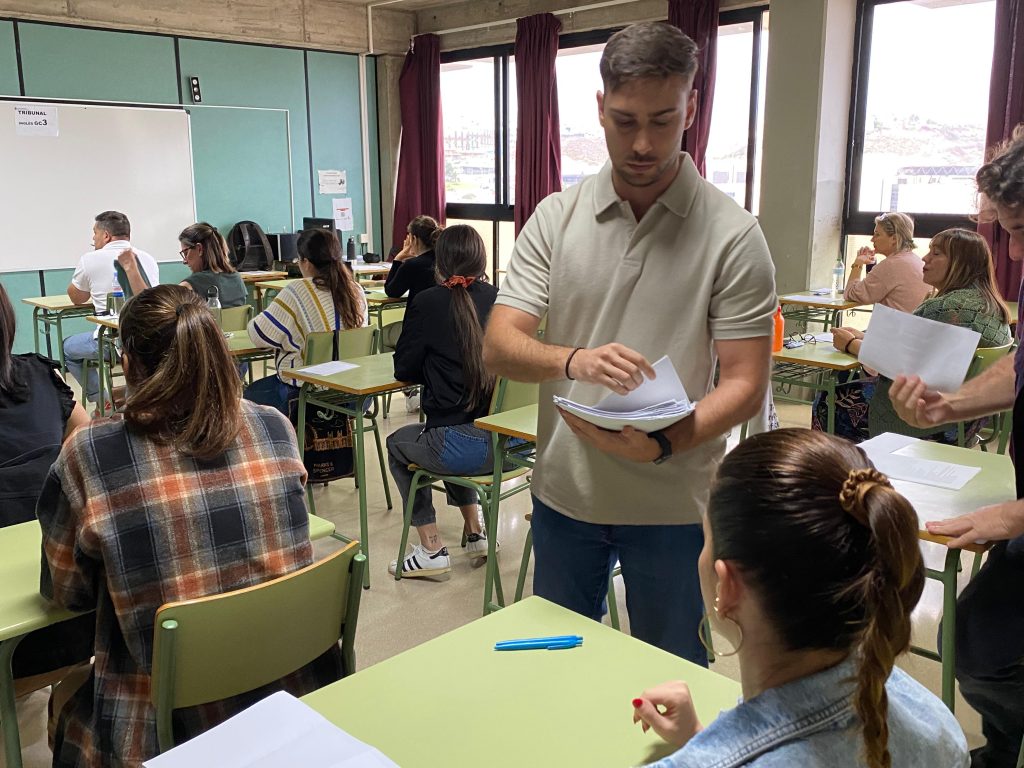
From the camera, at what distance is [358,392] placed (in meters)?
3.20

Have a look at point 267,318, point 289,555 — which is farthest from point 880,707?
point 267,318

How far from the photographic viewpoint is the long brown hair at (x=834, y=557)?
808 millimetres

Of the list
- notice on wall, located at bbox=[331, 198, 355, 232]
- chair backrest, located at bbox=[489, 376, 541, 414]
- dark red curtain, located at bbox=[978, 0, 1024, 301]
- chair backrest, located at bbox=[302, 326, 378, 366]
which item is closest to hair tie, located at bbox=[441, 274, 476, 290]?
chair backrest, located at bbox=[489, 376, 541, 414]

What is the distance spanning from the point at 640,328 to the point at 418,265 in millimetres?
3638

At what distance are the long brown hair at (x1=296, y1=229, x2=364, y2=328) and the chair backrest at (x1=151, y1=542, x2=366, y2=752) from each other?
8.25 feet

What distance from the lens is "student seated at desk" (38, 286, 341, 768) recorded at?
1.50 meters

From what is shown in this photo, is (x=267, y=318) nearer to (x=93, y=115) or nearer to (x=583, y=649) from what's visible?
(x=583, y=649)

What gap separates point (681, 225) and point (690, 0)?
17.7 ft

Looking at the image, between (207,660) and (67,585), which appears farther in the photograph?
(67,585)

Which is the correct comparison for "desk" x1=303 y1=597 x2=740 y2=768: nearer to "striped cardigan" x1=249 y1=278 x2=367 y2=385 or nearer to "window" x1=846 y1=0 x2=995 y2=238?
"striped cardigan" x1=249 y1=278 x2=367 y2=385

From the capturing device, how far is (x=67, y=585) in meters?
1.52

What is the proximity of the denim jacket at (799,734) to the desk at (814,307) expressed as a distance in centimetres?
472

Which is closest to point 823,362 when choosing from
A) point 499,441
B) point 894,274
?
point 894,274

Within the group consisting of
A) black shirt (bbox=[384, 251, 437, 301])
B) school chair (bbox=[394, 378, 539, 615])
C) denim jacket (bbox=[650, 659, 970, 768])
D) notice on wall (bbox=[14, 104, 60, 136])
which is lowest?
school chair (bbox=[394, 378, 539, 615])
